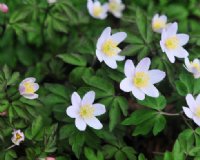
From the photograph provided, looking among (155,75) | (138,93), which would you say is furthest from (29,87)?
(155,75)

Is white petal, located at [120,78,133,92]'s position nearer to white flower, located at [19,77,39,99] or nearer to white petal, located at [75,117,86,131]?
white petal, located at [75,117,86,131]

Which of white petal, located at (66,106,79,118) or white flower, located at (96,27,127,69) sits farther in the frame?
white flower, located at (96,27,127,69)

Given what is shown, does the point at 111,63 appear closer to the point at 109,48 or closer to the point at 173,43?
the point at 109,48

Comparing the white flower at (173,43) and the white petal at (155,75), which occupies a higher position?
the white flower at (173,43)

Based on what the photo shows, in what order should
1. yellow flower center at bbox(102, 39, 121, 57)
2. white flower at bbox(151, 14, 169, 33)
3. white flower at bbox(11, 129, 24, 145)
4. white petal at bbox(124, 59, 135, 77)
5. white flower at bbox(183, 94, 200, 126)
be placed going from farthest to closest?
white flower at bbox(151, 14, 169, 33), yellow flower center at bbox(102, 39, 121, 57), white petal at bbox(124, 59, 135, 77), white flower at bbox(183, 94, 200, 126), white flower at bbox(11, 129, 24, 145)

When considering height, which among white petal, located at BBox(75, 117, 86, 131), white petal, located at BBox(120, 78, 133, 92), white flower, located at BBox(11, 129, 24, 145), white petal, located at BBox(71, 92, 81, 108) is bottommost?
white flower, located at BBox(11, 129, 24, 145)

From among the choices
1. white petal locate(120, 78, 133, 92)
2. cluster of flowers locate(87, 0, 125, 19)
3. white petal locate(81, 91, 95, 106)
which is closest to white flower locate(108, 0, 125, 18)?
cluster of flowers locate(87, 0, 125, 19)

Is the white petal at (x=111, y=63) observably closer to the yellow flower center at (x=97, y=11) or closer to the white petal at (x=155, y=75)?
the white petal at (x=155, y=75)

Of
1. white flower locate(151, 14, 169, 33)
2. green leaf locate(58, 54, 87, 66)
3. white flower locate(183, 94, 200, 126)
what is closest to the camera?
white flower locate(183, 94, 200, 126)

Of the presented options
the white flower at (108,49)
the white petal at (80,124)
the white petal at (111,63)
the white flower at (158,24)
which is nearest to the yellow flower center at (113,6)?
the white flower at (158,24)
